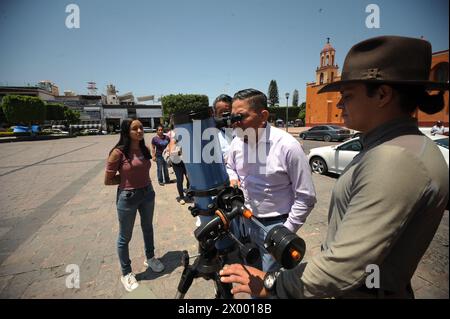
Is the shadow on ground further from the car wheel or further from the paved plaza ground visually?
the car wheel

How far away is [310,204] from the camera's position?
1854 mm

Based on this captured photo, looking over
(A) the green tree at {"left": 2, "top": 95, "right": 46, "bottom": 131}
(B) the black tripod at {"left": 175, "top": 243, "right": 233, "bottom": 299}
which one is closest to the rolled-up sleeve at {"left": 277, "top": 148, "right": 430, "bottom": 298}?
(B) the black tripod at {"left": 175, "top": 243, "right": 233, "bottom": 299}

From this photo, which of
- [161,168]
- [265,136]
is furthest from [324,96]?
[265,136]

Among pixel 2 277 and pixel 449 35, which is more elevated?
pixel 449 35

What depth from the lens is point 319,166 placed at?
8445mm

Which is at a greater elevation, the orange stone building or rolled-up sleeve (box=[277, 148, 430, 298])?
the orange stone building

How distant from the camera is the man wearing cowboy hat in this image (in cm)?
76

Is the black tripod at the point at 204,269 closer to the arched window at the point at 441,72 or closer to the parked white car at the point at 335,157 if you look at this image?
the arched window at the point at 441,72

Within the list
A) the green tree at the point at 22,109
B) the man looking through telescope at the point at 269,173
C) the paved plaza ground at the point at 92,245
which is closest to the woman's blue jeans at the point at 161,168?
the paved plaza ground at the point at 92,245

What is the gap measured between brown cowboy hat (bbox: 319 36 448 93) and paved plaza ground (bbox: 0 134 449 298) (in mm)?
691

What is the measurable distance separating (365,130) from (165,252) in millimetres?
3335

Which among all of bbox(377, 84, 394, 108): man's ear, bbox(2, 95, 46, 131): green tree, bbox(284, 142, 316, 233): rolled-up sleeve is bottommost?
bbox(284, 142, 316, 233): rolled-up sleeve
